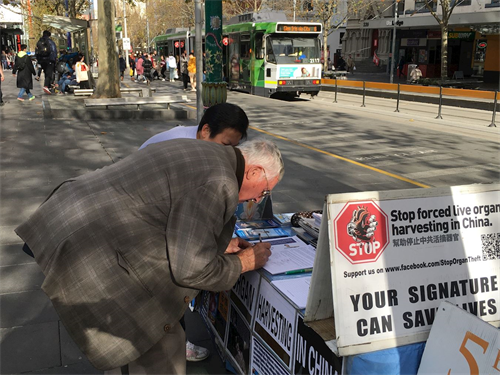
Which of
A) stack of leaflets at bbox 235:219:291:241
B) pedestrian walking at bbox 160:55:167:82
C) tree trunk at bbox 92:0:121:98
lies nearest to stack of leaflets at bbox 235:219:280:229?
stack of leaflets at bbox 235:219:291:241

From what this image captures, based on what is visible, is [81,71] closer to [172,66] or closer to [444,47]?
[172,66]

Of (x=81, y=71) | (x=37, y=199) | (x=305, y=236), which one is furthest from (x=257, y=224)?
(x=81, y=71)

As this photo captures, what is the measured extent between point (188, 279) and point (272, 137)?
9805mm

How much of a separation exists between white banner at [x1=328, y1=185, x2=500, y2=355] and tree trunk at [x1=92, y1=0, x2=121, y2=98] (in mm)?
15083

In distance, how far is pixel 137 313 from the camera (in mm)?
2033

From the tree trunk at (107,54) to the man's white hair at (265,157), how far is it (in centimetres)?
1474

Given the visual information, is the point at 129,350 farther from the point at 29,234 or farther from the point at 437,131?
the point at 437,131

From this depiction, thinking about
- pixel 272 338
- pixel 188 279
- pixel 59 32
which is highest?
pixel 59 32

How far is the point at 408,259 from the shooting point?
2227 millimetres

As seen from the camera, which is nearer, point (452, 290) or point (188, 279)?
point (188, 279)

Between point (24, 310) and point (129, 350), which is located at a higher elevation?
point (129, 350)

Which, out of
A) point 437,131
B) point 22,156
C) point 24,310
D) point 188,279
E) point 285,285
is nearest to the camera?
point 188,279

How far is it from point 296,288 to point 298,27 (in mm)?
20175

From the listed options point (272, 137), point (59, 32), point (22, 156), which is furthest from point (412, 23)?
point (22, 156)
